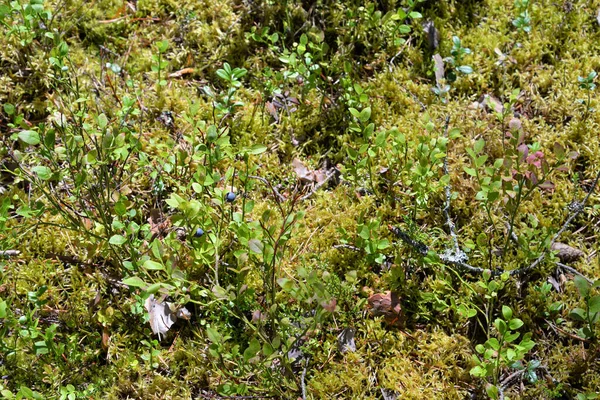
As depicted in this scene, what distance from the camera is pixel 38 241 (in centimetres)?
346

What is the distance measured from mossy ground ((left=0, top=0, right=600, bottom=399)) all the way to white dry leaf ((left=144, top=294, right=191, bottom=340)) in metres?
0.06

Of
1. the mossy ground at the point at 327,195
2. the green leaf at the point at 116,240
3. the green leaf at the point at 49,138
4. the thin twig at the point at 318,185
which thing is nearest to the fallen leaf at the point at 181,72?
the mossy ground at the point at 327,195

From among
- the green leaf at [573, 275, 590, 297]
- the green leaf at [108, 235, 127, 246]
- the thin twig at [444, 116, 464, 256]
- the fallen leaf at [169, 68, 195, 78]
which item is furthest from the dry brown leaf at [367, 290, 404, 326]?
the fallen leaf at [169, 68, 195, 78]

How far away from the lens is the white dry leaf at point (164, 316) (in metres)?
3.19

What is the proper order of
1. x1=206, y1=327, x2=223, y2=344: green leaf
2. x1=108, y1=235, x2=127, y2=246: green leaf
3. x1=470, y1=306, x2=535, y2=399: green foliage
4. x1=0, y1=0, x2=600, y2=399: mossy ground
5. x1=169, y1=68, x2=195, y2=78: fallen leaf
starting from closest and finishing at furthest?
x1=206, y1=327, x2=223, y2=344: green leaf → x1=470, y1=306, x2=535, y2=399: green foliage → x1=108, y1=235, x2=127, y2=246: green leaf → x1=0, y1=0, x2=600, y2=399: mossy ground → x1=169, y1=68, x2=195, y2=78: fallen leaf

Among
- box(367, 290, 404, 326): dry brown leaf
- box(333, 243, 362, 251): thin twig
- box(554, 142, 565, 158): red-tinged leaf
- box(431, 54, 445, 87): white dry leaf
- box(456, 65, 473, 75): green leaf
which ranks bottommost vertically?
box(367, 290, 404, 326): dry brown leaf

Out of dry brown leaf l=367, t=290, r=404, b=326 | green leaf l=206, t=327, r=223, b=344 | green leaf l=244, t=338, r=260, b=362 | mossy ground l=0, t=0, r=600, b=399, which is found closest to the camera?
green leaf l=244, t=338, r=260, b=362

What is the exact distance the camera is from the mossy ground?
306cm

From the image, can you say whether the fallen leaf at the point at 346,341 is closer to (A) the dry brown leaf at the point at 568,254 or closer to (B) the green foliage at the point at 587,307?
(B) the green foliage at the point at 587,307

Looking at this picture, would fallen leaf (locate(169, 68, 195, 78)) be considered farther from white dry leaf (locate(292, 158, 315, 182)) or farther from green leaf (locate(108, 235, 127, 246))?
green leaf (locate(108, 235, 127, 246))

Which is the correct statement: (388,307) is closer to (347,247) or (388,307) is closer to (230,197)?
(347,247)

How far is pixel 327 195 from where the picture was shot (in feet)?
11.8

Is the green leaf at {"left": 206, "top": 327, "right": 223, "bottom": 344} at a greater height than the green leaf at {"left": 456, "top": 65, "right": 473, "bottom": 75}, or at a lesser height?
lesser

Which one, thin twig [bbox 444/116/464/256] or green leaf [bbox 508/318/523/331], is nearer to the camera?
green leaf [bbox 508/318/523/331]
